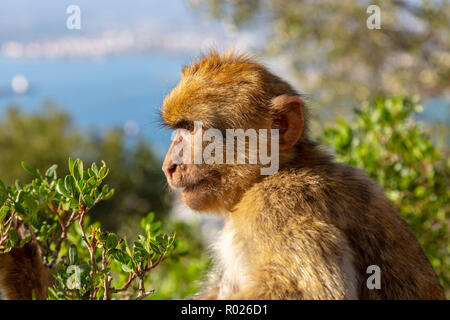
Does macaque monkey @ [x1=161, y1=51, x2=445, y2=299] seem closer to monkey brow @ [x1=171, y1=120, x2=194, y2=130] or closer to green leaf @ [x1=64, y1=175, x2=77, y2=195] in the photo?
monkey brow @ [x1=171, y1=120, x2=194, y2=130]

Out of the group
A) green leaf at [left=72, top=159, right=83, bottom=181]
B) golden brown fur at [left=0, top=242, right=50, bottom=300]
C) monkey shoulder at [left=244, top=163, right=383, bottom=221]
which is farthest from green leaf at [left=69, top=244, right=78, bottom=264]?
monkey shoulder at [left=244, top=163, right=383, bottom=221]

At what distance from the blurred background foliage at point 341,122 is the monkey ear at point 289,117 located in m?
0.53

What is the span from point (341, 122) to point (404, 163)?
0.58m

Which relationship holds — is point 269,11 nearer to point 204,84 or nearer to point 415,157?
point 415,157

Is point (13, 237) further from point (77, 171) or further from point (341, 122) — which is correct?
point (341, 122)

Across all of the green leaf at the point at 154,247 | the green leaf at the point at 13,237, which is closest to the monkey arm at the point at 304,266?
the green leaf at the point at 154,247

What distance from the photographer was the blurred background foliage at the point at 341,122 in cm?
374

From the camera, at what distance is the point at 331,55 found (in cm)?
973

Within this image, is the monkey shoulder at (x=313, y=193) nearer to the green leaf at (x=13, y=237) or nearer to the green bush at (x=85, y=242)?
the green bush at (x=85, y=242)

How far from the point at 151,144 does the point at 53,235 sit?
44.4 feet

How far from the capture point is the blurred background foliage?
3.74m

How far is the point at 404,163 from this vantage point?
12.7 ft

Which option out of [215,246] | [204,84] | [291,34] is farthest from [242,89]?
[291,34]

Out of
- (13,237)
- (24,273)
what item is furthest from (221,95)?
(24,273)
